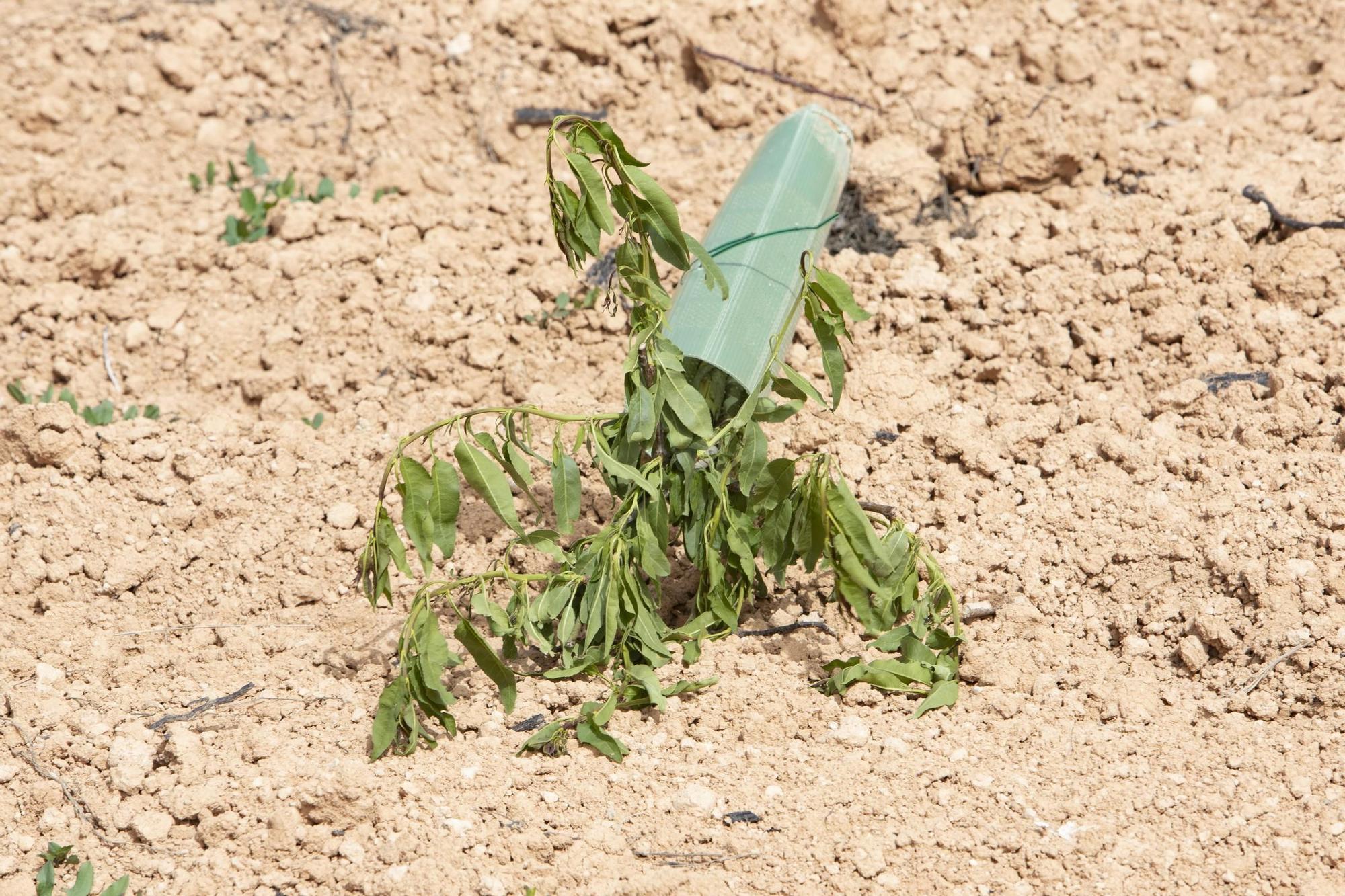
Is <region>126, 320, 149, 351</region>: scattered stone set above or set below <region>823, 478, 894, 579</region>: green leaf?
below

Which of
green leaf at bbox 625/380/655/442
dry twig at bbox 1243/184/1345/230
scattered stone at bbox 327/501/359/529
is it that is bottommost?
scattered stone at bbox 327/501/359/529

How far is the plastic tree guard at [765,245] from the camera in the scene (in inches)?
117

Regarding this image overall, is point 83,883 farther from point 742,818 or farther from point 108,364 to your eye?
point 108,364

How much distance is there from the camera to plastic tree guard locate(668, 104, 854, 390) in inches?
117

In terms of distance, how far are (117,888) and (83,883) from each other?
0.23 ft

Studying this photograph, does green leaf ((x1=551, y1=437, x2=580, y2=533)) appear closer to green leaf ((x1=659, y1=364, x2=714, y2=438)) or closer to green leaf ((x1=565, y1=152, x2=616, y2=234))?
green leaf ((x1=659, y1=364, x2=714, y2=438))

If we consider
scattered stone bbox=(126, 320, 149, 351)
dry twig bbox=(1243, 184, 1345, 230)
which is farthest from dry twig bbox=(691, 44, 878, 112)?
scattered stone bbox=(126, 320, 149, 351)

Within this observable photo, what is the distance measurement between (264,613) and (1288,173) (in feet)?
10.1

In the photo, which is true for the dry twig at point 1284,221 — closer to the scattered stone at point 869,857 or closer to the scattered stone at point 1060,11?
the scattered stone at point 1060,11

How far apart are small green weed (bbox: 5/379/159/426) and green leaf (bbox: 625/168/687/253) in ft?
5.95

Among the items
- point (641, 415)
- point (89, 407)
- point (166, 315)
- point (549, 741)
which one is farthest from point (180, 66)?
point (549, 741)

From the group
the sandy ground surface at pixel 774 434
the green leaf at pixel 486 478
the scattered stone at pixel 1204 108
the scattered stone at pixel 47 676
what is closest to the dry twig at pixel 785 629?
the sandy ground surface at pixel 774 434

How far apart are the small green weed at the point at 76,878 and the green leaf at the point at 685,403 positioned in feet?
4.35

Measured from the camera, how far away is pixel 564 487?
105 inches
